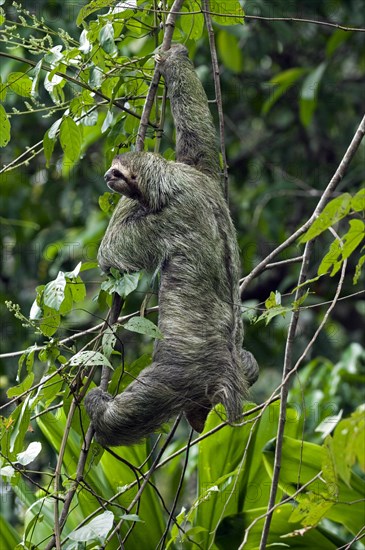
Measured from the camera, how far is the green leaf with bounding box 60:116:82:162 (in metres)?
3.71

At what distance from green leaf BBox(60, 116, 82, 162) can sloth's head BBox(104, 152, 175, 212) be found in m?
0.28

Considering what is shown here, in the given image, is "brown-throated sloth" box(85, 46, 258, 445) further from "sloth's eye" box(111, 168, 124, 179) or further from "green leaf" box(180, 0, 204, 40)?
"green leaf" box(180, 0, 204, 40)

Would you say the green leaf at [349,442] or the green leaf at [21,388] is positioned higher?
the green leaf at [349,442]

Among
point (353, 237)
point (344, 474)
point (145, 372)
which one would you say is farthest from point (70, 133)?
point (344, 474)

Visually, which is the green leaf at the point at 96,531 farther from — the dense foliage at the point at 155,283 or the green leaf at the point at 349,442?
the green leaf at the point at 349,442

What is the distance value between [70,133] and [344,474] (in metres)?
2.19

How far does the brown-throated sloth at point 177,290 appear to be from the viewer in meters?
3.39

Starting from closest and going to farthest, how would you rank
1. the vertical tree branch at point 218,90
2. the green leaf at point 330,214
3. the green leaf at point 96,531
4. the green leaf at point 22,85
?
1. the green leaf at point 330,214
2. the green leaf at point 96,531
3. the green leaf at point 22,85
4. the vertical tree branch at point 218,90

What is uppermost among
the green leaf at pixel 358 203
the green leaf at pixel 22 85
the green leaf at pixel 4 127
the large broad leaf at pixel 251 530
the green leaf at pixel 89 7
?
the green leaf at pixel 89 7

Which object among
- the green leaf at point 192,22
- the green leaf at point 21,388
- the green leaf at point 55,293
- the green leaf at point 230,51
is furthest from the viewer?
the green leaf at point 230,51

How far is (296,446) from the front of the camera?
172 inches

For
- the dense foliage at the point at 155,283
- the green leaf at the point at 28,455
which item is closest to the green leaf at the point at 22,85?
the dense foliage at the point at 155,283

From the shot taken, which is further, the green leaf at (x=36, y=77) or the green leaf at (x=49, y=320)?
the green leaf at (x=36, y=77)

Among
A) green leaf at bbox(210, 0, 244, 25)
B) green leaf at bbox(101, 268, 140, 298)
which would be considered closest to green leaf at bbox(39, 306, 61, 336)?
green leaf at bbox(101, 268, 140, 298)
